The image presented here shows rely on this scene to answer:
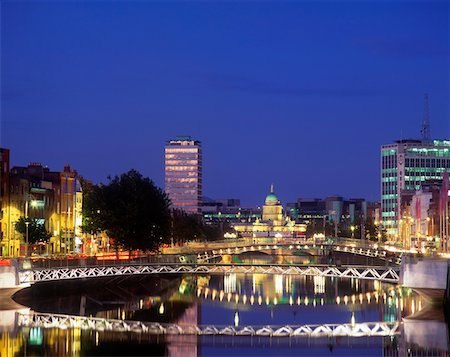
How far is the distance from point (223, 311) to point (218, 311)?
1.64ft

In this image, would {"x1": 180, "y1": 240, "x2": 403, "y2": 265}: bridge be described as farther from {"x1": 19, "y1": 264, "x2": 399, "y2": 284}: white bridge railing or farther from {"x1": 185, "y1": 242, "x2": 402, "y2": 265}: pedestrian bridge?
{"x1": 19, "y1": 264, "x2": 399, "y2": 284}: white bridge railing

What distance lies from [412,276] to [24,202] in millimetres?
68910

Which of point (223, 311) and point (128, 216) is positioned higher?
point (128, 216)

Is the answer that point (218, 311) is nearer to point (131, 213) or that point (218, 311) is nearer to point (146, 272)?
point (146, 272)

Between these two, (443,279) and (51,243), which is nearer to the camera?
(443,279)

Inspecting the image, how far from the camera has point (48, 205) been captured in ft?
513

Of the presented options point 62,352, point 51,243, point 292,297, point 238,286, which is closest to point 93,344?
point 62,352

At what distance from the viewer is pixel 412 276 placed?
91750 mm

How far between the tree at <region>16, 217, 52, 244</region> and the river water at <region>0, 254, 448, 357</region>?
1442 centimetres

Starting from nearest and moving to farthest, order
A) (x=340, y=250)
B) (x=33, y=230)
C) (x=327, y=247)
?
(x=33, y=230)
(x=340, y=250)
(x=327, y=247)

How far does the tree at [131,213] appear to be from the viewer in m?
139

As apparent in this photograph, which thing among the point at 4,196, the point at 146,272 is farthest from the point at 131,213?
the point at 146,272

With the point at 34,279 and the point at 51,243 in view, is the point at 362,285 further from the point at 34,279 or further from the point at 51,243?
the point at 34,279

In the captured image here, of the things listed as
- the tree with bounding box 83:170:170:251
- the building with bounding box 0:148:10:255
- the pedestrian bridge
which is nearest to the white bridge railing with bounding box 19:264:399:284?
the tree with bounding box 83:170:170:251
